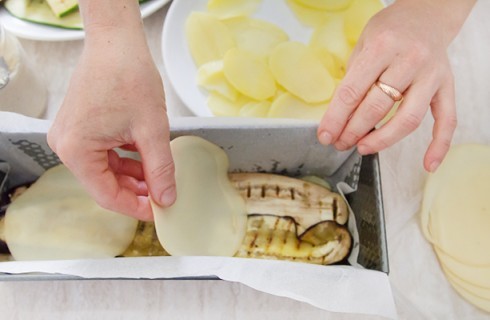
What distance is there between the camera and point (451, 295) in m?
0.65

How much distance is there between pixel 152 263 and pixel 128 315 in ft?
0.53

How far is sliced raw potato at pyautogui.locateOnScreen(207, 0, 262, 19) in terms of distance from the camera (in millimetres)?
780

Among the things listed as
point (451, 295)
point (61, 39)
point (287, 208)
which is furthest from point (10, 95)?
point (451, 295)

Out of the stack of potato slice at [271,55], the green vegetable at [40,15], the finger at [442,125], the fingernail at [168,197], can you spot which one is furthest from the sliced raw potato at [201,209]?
the green vegetable at [40,15]

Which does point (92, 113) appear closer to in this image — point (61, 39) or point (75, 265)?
point (75, 265)

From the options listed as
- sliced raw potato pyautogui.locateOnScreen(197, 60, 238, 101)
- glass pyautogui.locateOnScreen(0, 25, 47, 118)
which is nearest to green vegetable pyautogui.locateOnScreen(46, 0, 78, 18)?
glass pyautogui.locateOnScreen(0, 25, 47, 118)

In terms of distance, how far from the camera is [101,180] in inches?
19.1

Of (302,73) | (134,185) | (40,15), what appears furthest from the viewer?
(40,15)

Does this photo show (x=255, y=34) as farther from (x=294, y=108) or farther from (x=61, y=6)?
(x=61, y=6)

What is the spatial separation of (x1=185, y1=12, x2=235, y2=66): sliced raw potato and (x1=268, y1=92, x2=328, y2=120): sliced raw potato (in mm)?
125

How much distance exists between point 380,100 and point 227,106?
245 mm

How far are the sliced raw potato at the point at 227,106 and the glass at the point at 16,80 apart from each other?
0.84 ft

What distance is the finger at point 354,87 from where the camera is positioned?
550 mm

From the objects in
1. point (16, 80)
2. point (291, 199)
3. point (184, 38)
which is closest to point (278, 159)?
point (291, 199)
